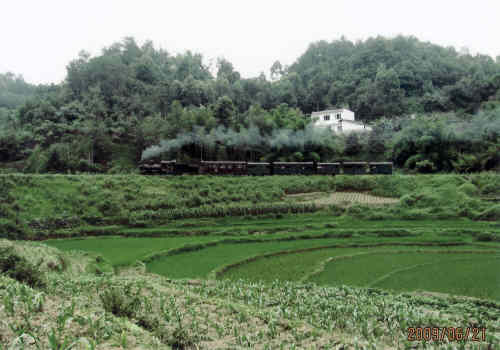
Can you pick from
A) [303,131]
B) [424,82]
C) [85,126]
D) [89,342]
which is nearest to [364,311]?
[89,342]

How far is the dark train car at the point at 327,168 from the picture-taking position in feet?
100

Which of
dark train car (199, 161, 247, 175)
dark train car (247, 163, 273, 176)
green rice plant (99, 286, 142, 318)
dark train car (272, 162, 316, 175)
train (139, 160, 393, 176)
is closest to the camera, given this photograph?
green rice plant (99, 286, 142, 318)

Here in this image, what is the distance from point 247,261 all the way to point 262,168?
62.0ft

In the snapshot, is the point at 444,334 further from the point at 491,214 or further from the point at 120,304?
the point at 491,214

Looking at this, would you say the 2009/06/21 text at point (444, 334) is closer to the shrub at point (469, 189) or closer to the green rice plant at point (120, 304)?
the green rice plant at point (120, 304)

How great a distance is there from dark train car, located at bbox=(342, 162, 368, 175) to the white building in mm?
15019

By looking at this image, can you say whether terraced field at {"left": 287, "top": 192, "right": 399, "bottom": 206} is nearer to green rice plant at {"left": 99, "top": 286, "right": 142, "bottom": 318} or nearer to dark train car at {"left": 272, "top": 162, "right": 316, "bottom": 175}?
dark train car at {"left": 272, "top": 162, "right": 316, "bottom": 175}

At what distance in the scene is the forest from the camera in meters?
31.5

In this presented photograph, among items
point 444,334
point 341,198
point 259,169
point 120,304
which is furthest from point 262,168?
point 120,304

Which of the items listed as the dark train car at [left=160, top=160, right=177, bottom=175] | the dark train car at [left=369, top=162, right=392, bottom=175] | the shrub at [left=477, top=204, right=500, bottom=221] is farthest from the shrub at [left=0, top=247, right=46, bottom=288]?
the dark train car at [left=369, top=162, right=392, bottom=175]

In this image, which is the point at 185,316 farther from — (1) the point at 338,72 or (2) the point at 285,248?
(1) the point at 338,72

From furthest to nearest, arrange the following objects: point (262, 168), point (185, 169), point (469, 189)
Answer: point (262, 168), point (185, 169), point (469, 189)

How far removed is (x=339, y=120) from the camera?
1783 inches

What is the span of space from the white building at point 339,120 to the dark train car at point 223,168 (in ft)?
61.2
